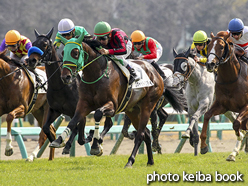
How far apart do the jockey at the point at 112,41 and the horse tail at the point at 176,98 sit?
2382mm

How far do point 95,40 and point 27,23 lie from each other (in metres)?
32.3

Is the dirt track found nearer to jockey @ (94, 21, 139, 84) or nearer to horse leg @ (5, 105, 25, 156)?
horse leg @ (5, 105, 25, 156)

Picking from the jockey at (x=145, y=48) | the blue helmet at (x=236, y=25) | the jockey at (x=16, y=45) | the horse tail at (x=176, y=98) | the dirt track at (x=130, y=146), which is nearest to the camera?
the blue helmet at (x=236, y=25)

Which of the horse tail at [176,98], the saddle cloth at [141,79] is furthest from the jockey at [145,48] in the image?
the saddle cloth at [141,79]

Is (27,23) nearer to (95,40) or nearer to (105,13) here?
(105,13)

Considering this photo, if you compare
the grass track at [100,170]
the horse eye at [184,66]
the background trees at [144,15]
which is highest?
the horse eye at [184,66]

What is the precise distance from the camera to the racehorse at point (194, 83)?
26.9ft

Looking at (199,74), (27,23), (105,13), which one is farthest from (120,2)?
(199,74)

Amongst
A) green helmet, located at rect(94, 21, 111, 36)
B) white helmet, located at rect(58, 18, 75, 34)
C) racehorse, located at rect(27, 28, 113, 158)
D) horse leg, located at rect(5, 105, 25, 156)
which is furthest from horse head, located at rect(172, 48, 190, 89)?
horse leg, located at rect(5, 105, 25, 156)

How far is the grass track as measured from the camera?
215 inches

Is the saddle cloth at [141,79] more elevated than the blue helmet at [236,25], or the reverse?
the blue helmet at [236,25]

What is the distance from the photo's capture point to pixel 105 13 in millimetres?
44531

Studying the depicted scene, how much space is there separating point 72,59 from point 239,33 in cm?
291

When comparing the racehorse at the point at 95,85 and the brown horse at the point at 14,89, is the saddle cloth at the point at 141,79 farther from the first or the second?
the brown horse at the point at 14,89
